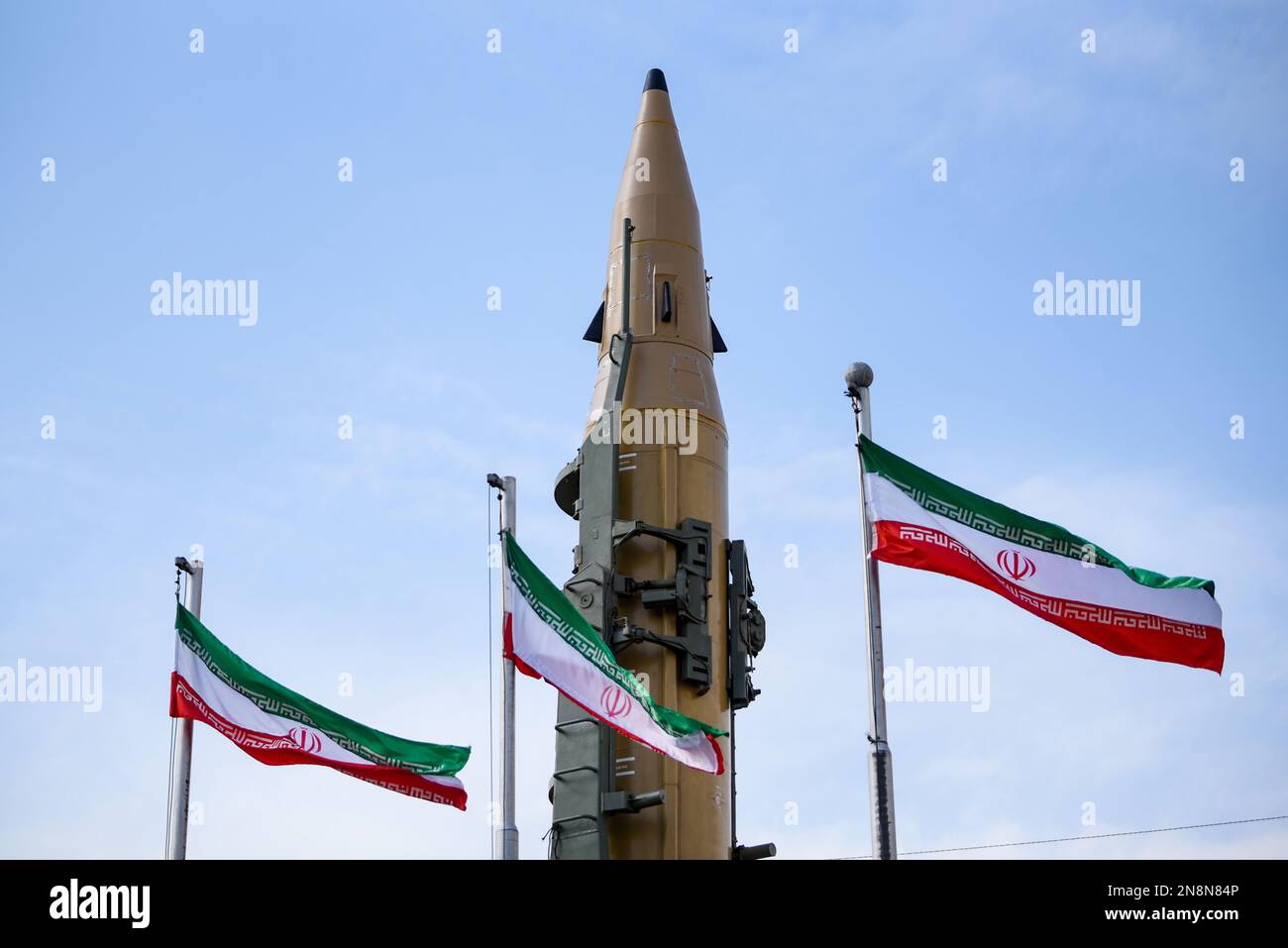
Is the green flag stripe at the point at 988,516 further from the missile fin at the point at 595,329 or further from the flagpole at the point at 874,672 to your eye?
the missile fin at the point at 595,329

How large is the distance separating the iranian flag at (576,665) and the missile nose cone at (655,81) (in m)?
12.0

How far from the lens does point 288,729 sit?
20.9 m

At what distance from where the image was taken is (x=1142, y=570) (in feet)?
66.7

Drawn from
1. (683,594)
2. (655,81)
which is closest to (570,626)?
(683,594)

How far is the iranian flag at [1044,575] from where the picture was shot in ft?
65.5

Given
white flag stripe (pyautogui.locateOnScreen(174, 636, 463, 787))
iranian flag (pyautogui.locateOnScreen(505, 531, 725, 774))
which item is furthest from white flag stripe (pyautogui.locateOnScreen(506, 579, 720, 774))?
Answer: white flag stripe (pyautogui.locateOnScreen(174, 636, 463, 787))

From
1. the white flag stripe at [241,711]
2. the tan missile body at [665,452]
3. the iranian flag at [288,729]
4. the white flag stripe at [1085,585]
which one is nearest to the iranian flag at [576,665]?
the iranian flag at [288,729]

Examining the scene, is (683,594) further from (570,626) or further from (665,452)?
(570,626)

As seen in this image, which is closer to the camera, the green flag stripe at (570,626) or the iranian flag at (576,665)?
the iranian flag at (576,665)

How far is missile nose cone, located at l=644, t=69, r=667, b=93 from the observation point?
2956 cm

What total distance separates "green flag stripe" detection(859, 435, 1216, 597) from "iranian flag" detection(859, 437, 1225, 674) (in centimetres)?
1
